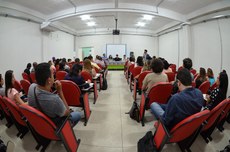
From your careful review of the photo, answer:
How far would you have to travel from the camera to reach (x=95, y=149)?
2.11m

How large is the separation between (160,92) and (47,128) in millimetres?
1874

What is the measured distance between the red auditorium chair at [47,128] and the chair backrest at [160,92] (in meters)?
1.47

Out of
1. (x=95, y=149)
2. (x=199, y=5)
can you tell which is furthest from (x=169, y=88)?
(x=199, y=5)

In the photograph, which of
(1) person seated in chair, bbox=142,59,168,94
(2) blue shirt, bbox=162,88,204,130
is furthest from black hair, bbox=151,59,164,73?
(2) blue shirt, bbox=162,88,204,130

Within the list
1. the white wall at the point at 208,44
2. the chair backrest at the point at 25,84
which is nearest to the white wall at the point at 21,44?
the chair backrest at the point at 25,84

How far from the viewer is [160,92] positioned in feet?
8.57

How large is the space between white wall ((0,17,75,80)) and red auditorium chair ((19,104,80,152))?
4837mm

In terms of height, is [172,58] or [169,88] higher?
[172,58]

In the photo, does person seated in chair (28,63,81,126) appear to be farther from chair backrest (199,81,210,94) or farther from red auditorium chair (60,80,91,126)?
chair backrest (199,81,210,94)

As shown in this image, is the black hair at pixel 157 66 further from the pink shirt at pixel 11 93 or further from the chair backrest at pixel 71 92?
the pink shirt at pixel 11 93

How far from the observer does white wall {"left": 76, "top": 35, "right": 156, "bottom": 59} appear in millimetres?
13953

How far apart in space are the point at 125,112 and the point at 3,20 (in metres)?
5.66

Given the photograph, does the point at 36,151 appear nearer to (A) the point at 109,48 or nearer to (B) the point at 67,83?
(B) the point at 67,83

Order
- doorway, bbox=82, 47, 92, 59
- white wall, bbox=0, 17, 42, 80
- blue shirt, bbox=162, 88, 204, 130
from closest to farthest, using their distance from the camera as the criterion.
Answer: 1. blue shirt, bbox=162, 88, 204, 130
2. white wall, bbox=0, 17, 42, 80
3. doorway, bbox=82, 47, 92, 59
